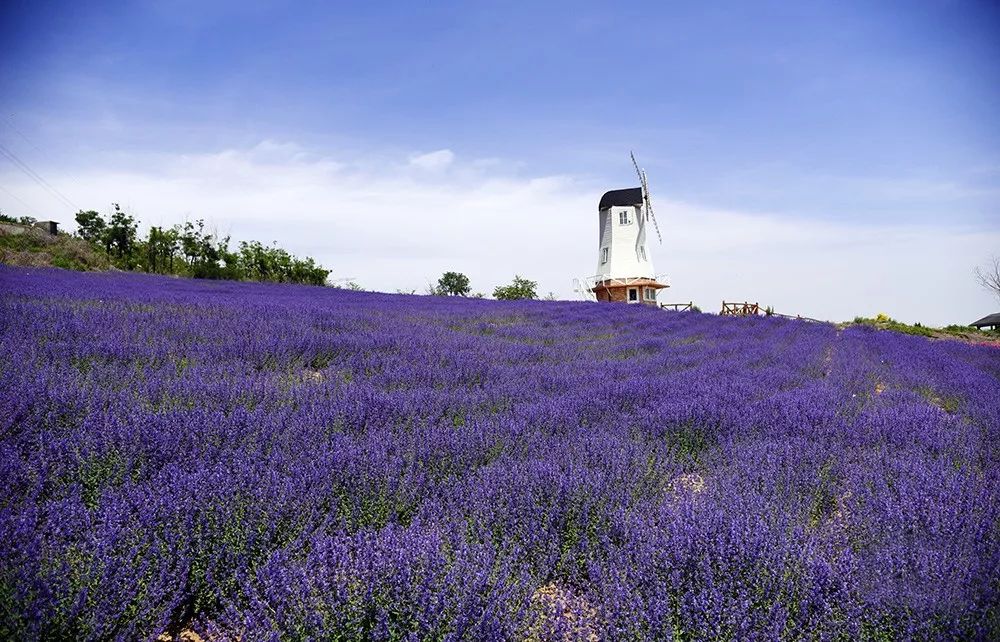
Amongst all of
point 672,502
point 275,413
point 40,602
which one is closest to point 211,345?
point 275,413

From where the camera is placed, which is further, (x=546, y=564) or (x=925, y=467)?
(x=925, y=467)

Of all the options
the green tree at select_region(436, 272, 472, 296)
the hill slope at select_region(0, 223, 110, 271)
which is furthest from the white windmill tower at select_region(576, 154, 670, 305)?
the hill slope at select_region(0, 223, 110, 271)

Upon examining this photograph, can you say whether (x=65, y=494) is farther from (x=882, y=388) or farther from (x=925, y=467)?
(x=882, y=388)

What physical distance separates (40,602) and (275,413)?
6.06ft

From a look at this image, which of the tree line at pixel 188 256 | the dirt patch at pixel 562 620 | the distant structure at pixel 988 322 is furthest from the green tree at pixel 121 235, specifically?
the distant structure at pixel 988 322

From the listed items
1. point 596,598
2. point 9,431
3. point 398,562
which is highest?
point 9,431

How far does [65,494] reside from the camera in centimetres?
208

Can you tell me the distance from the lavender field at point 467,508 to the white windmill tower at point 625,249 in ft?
94.2

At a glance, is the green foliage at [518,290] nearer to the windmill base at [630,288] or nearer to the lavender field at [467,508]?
the windmill base at [630,288]

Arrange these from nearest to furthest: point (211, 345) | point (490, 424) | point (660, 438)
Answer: point (490, 424) → point (660, 438) → point (211, 345)

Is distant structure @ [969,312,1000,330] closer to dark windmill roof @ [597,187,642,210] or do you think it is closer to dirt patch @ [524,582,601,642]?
dark windmill roof @ [597,187,642,210]

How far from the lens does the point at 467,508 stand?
224cm

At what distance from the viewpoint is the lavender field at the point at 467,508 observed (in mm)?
1568

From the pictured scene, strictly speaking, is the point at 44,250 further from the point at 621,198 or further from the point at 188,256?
the point at 621,198
